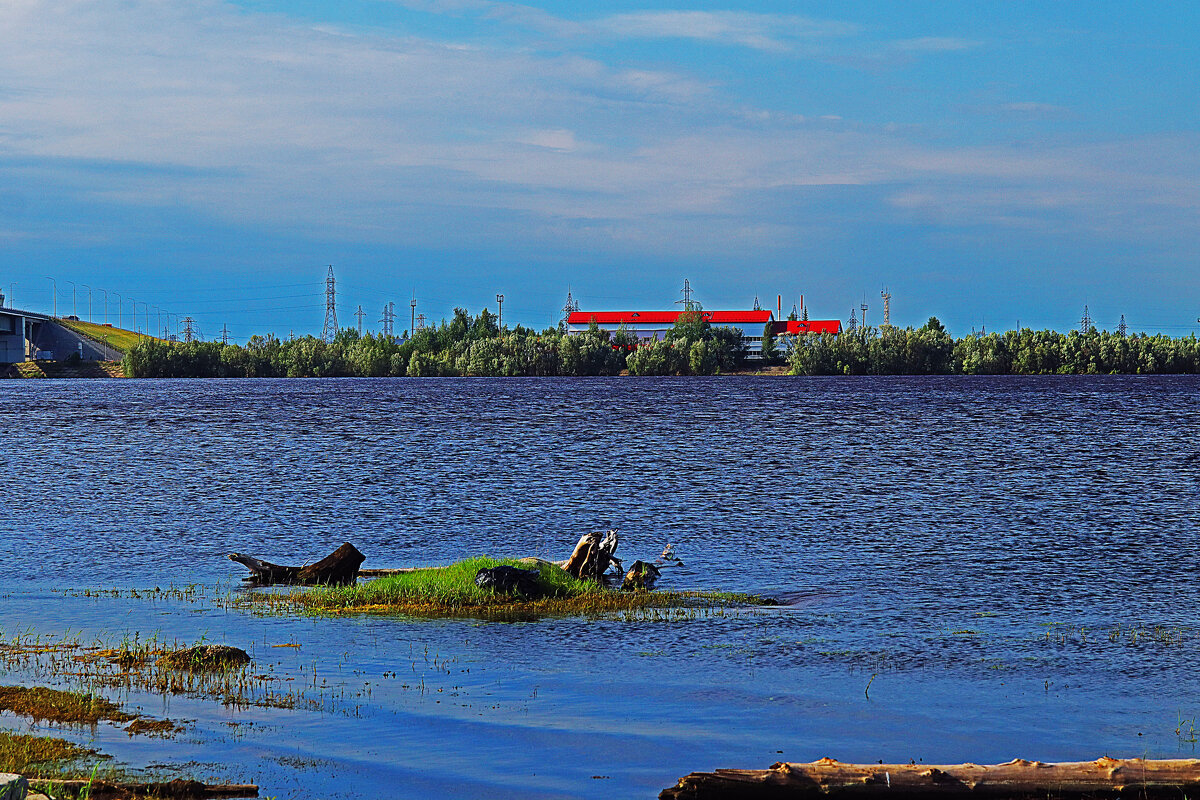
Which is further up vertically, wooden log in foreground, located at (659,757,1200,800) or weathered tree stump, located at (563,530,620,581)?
weathered tree stump, located at (563,530,620,581)

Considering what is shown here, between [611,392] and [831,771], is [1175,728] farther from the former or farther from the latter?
[611,392]

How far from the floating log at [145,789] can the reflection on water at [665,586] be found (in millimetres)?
702

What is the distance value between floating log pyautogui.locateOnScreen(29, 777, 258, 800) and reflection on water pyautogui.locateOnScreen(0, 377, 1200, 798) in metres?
0.70

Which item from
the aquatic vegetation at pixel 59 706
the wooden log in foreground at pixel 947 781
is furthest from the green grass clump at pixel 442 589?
the wooden log in foreground at pixel 947 781

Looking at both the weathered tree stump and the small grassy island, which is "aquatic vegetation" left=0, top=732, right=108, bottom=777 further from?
the weathered tree stump

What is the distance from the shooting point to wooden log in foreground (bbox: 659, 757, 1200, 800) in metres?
12.6

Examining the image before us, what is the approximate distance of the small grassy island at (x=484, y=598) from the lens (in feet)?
85.7

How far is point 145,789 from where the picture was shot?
43.2 ft

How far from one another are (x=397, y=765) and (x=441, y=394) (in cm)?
17104

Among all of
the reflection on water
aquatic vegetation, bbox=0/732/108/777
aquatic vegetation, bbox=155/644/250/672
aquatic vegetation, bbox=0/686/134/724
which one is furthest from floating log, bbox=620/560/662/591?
aquatic vegetation, bbox=0/732/108/777

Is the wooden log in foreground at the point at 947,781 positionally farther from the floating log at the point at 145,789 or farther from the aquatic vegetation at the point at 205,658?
the aquatic vegetation at the point at 205,658

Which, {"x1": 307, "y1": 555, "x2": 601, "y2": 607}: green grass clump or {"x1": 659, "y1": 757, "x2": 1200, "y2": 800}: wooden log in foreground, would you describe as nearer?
{"x1": 659, "y1": 757, "x2": 1200, "y2": 800}: wooden log in foreground

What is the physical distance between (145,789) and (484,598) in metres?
13.6

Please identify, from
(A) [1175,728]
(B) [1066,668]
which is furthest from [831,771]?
(B) [1066,668]
